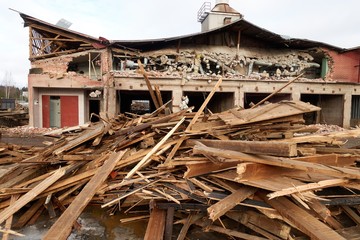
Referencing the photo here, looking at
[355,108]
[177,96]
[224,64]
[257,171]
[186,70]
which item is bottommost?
[257,171]

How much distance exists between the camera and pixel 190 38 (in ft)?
51.9

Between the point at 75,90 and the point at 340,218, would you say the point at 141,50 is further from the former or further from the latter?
the point at 340,218

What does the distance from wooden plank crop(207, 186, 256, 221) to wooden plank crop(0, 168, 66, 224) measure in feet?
7.79

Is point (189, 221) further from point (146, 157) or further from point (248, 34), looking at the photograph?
point (248, 34)

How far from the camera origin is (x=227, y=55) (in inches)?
664

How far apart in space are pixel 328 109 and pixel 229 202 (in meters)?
17.6

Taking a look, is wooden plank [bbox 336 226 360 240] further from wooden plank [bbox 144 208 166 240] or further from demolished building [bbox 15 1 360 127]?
demolished building [bbox 15 1 360 127]

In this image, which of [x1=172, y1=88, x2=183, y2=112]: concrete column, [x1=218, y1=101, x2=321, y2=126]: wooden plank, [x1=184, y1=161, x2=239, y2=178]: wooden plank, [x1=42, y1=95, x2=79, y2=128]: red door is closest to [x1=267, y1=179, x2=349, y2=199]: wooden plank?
[x1=184, y1=161, x2=239, y2=178]: wooden plank

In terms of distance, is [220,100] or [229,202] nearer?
[229,202]

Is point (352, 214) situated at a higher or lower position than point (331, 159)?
lower

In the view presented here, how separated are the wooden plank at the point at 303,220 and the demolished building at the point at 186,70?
34.2 ft

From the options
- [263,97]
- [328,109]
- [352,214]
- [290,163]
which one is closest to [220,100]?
[263,97]

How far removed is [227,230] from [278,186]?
0.85m

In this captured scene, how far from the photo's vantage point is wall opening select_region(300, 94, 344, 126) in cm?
1613
